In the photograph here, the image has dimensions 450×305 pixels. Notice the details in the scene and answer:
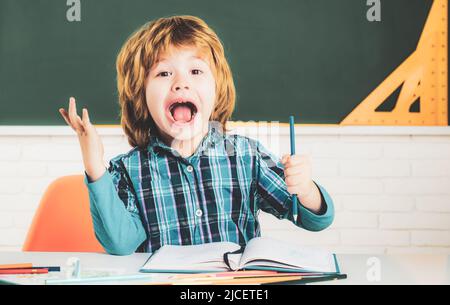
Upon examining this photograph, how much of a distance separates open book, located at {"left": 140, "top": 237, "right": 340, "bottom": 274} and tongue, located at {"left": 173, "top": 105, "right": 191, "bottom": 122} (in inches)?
23.1

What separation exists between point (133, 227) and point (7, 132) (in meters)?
0.68

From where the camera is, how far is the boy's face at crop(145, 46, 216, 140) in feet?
4.74

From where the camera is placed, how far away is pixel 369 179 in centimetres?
167

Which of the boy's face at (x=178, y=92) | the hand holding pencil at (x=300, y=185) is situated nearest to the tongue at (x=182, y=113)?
the boy's face at (x=178, y=92)

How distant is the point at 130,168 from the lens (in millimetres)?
1394

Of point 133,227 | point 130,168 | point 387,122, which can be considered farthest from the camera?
point 387,122

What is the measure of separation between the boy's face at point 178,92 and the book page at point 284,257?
0.60 metres

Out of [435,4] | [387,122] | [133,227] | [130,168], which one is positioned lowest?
[133,227]

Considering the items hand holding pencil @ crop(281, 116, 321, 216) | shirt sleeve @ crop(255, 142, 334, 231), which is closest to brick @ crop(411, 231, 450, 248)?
shirt sleeve @ crop(255, 142, 334, 231)

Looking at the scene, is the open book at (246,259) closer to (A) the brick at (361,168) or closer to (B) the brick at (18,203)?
(A) the brick at (361,168)

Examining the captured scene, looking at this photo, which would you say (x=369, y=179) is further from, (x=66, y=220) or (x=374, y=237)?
(x=66, y=220)

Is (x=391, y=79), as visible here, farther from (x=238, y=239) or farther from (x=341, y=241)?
(x=238, y=239)

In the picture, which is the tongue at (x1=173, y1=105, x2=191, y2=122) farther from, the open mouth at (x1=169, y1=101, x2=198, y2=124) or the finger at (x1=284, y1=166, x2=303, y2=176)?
the finger at (x1=284, y1=166, x2=303, y2=176)
